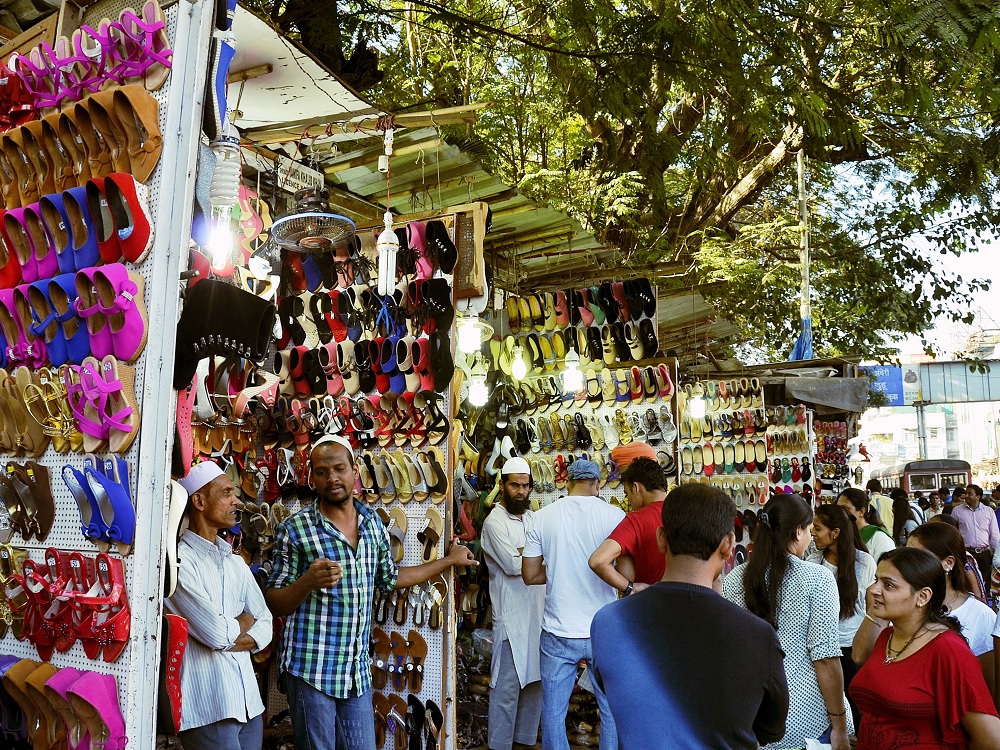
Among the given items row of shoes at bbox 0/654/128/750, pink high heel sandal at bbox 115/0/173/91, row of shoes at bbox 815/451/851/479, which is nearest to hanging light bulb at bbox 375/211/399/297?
pink high heel sandal at bbox 115/0/173/91

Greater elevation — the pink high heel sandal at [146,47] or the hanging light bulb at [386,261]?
the pink high heel sandal at [146,47]

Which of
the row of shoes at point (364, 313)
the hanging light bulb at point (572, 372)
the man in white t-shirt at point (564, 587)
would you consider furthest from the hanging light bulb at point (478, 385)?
the man in white t-shirt at point (564, 587)

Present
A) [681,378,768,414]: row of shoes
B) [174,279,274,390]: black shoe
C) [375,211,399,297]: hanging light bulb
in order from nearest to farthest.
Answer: [174,279,274,390]: black shoe, [375,211,399,297]: hanging light bulb, [681,378,768,414]: row of shoes

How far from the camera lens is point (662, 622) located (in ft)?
6.84

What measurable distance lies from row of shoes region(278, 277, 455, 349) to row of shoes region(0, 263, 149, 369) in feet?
7.46

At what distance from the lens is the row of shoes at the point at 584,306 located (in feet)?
21.2

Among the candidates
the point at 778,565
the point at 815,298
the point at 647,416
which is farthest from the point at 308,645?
the point at 815,298

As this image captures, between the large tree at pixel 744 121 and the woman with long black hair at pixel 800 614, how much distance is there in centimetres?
191

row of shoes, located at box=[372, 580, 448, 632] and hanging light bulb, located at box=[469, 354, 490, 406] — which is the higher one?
hanging light bulb, located at box=[469, 354, 490, 406]

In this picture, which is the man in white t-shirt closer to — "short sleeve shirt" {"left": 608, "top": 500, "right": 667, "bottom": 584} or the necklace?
"short sleeve shirt" {"left": 608, "top": 500, "right": 667, "bottom": 584}

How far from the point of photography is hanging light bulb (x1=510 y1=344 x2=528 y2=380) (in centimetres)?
692

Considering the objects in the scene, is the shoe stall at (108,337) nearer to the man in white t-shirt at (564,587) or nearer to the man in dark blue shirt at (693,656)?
the man in dark blue shirt at (693,656)

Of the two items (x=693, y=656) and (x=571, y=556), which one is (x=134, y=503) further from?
(x=571, y=556)

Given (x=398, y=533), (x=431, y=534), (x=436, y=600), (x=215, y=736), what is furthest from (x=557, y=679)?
(x=215, y=736)
